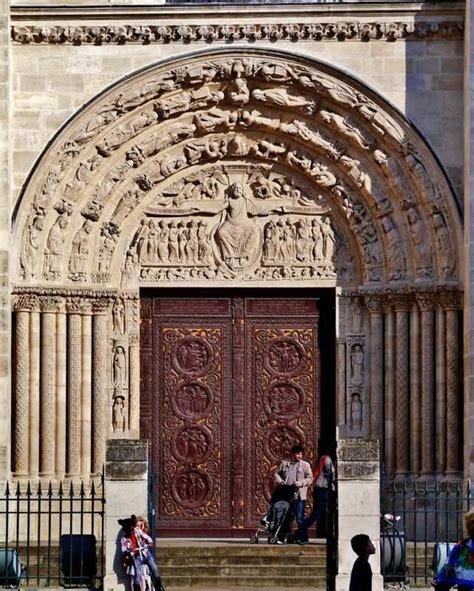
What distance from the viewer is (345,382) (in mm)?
22875

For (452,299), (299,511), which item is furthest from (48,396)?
(452,299)

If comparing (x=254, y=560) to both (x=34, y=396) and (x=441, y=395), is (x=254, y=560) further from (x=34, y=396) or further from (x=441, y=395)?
(x=34, y=396)

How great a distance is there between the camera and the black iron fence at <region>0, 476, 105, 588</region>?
755 inches

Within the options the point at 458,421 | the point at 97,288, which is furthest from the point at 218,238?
the point at 458,421

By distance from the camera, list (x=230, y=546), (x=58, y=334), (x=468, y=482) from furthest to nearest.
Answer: (x=58, y=334) < (x=230, y=546) < (x=468, y=482)

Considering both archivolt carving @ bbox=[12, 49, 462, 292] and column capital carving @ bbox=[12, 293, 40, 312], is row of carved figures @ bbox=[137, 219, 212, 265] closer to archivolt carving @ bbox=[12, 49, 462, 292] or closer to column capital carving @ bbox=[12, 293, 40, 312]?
archivolt carving @ bbox=[12, 49, 462, 292]

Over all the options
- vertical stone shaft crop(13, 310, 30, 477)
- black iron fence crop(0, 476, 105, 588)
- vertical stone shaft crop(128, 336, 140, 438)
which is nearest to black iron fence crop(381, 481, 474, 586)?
black iron fence crop(0, 476, 105, 588)

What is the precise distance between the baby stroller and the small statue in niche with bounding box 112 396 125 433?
2176 millimetres

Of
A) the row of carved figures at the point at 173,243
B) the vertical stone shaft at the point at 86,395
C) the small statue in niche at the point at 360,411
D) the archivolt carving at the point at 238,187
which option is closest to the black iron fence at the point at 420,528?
the small statue in niche at the point at 360,411

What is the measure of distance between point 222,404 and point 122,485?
4588 millimetres

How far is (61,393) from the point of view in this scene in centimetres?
2248

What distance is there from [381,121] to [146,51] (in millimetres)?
2907

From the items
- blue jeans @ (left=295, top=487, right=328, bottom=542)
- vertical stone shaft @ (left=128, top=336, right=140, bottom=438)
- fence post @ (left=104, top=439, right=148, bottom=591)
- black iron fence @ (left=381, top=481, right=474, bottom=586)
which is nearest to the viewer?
fence post @ (left=104, top=439, right=148, bottom=591)

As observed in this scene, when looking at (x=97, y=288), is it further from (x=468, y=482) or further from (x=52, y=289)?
(x=468, y=482)
